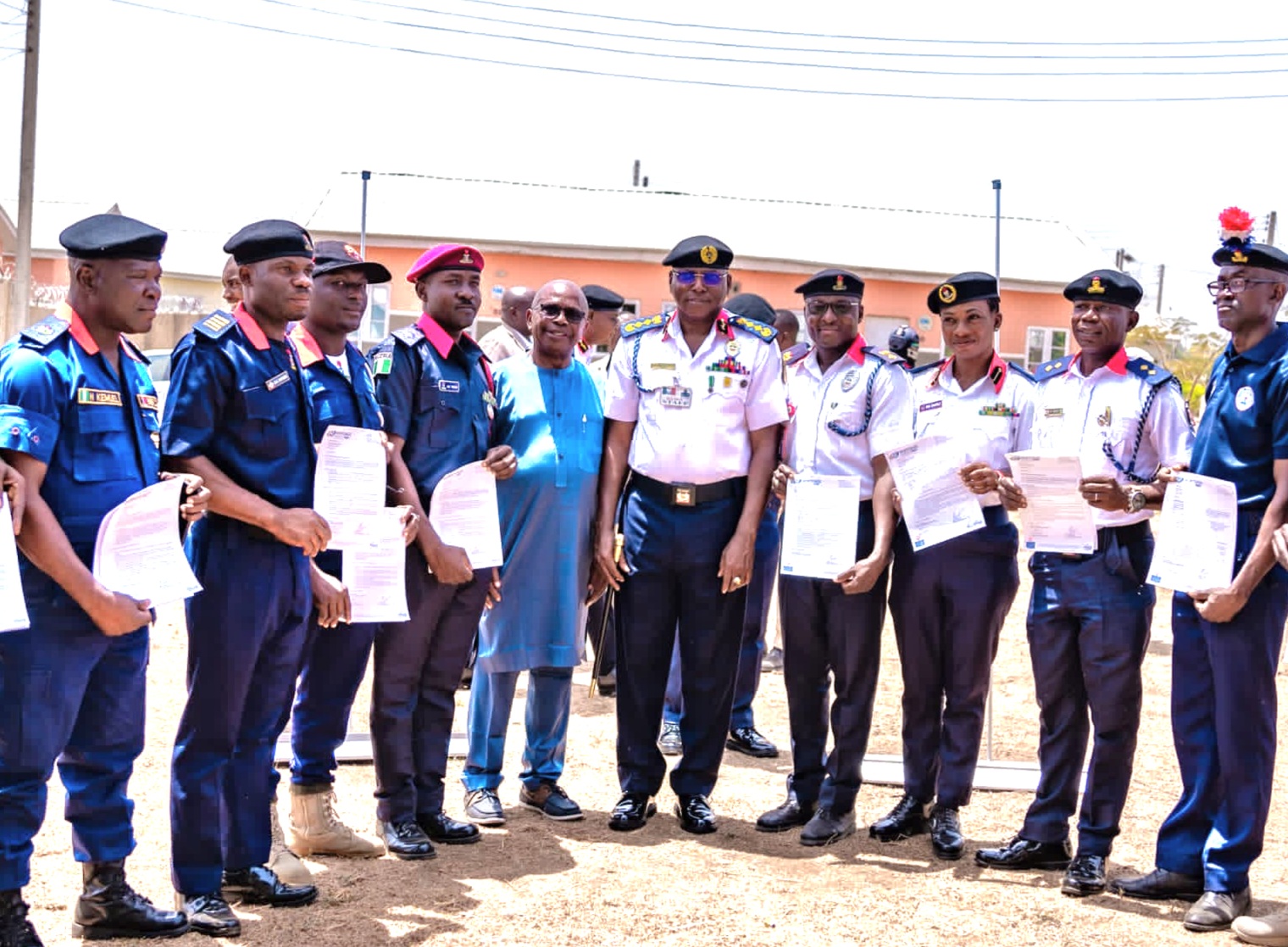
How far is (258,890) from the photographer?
5.35m

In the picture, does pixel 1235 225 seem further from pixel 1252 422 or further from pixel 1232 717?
pixel 1232 717

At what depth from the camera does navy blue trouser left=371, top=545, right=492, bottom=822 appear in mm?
6082

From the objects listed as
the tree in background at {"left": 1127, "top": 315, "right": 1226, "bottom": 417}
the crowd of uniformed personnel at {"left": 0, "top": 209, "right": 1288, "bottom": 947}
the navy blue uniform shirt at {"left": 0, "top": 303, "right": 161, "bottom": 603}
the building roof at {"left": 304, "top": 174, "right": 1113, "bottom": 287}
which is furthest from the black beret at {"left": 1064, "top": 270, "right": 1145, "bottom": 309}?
the building roof at {"left": 304, "top": 174, "right": 1113, "bottom": 287}

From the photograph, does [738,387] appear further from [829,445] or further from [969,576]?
[969,576]

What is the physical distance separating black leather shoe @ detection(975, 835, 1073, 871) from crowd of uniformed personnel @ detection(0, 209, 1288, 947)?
0.01 metres

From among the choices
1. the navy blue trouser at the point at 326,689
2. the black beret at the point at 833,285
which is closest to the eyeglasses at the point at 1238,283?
the black beret at the point at 833,285

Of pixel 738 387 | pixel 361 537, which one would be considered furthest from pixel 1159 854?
pixel 361 537

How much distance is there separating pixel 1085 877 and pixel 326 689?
3.18 meters

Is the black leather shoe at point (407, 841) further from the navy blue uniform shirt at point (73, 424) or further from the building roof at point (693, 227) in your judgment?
the building roof at point (693, 227)

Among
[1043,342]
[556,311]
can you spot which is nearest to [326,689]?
[556,311]

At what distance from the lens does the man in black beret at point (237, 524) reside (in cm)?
495

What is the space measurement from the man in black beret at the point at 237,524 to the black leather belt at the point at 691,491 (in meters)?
1.83

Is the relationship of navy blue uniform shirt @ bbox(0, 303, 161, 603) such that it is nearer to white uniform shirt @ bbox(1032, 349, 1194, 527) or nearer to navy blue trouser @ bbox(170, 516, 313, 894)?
navy blue trouser @ bbox(170, 516, 313, 894)

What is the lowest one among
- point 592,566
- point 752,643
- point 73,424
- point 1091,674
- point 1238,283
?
point 752,643
